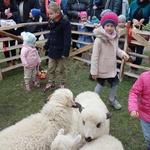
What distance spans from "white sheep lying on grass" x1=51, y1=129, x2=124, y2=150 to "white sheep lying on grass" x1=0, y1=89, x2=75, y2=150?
0.30 metres

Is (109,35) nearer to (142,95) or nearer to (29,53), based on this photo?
(142,95)

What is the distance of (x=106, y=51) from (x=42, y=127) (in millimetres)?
1878

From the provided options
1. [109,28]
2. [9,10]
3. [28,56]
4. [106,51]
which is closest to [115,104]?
[106,51]

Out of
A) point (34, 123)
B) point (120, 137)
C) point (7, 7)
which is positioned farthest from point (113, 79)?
point (7, 7)

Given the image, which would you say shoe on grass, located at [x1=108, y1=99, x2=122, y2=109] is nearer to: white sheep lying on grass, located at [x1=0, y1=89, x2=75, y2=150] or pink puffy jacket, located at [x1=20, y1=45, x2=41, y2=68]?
white sheep lying on grass, located at [x1=0, y1=89, x2=75, y2=150]

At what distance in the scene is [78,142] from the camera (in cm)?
272

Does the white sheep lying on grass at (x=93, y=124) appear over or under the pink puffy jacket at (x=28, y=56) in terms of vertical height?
under

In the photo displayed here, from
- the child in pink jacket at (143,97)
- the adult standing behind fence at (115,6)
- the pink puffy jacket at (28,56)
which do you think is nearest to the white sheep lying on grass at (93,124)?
the child in pink jacket at (143,97)

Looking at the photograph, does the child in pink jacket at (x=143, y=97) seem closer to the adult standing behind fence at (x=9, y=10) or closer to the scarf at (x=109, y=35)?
the scarf at (x=109, y=35)

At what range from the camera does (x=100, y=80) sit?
4.46 metres

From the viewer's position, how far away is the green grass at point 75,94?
13.1 feet

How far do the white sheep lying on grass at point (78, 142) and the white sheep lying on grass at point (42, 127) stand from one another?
0.30 metres

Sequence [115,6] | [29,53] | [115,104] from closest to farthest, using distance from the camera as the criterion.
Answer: [115,104] → [29,53] → [115,6]

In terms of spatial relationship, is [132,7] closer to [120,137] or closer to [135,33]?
[135,33]
